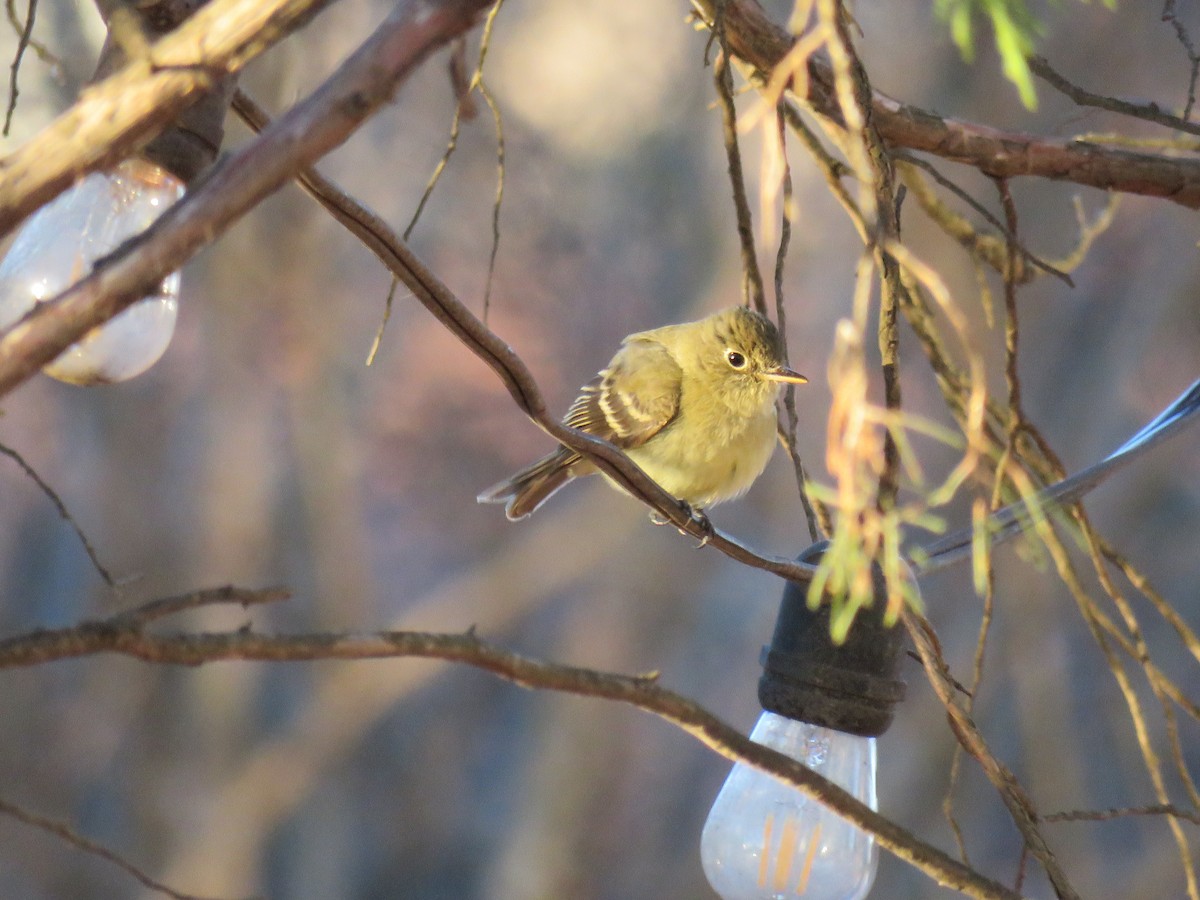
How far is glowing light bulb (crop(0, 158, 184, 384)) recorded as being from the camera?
1585 mm

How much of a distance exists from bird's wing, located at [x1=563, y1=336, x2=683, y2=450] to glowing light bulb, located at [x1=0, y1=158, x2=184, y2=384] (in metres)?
2.23

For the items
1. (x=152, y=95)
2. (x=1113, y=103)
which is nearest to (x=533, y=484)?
(x=1113, y=103)

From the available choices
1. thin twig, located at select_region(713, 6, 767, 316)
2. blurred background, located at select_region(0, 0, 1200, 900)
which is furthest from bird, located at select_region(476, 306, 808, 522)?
blurred background, located at select_region(0, 0, 1200, 900)

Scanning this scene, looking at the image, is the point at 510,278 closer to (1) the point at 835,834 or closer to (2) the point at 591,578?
(2) the point at 591,578

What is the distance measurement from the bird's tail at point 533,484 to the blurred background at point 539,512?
331 centimetres

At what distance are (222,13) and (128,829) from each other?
310 inches

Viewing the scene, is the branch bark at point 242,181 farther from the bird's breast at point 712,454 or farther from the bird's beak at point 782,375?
the bird's breast at point 712,454

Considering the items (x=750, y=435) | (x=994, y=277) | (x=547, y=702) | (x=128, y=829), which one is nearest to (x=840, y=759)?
(x=750, y=435)

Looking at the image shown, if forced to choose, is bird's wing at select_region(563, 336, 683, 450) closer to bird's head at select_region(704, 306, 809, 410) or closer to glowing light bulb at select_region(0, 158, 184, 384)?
bird's head at select_region(704, 306, 809, 410)

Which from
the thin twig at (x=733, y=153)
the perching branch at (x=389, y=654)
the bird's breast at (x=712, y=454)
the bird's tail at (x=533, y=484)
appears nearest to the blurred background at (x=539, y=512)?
the bird's breast at (x=712, y=454)

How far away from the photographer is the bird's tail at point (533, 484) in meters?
3.64

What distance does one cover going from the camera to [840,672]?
5.13 feet

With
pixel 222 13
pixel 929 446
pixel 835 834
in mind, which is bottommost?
pixel 835 834

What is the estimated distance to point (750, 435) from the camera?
355 cm
